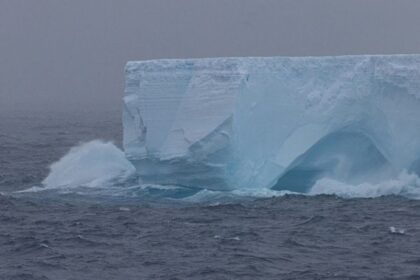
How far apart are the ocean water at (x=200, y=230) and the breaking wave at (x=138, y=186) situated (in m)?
0.03

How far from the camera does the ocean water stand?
13094 millimetres

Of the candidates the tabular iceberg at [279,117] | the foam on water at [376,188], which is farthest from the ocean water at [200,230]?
the tabular iceberg at [279,117]

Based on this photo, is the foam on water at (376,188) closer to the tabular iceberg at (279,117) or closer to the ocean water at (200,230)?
the ocean water at (200,230)

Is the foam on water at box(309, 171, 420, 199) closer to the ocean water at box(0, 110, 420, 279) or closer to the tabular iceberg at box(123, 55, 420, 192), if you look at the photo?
the ocean water at box(0, 110, 420, 279)

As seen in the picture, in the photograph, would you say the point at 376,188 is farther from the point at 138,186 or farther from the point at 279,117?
the point at 138,186

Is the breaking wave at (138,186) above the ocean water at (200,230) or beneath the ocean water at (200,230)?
above

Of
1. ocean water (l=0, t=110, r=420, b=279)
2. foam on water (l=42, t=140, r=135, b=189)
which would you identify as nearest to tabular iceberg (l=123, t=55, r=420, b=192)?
ocean water (l=0, t=110, r=420, b=279)

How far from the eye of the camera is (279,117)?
19.9 m

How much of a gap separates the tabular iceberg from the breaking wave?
24 cm

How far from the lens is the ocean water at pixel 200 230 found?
43.0ft

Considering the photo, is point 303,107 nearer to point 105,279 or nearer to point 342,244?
point 342,244

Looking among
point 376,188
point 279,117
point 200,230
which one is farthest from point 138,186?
point 200,230

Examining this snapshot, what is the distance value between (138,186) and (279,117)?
3274mm

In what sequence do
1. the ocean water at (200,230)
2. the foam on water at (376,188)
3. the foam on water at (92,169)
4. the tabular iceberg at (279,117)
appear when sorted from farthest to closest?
the foam on water at (92,169)
the tabular iceberg at (279,117)
the foam on water at (376,188)
the ocean water at (200,230)
